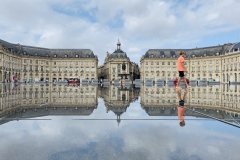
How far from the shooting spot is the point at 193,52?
9944cm

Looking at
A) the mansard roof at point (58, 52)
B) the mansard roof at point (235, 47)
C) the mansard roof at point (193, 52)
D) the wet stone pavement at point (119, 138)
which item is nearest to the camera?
the wet stone pavement at point (119, 138)

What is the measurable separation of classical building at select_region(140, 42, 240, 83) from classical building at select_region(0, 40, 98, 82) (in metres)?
27.0

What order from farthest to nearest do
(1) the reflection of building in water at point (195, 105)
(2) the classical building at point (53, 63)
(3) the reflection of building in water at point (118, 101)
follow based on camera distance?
1. (2) the classical building at point (53, 63)
2. (3) the reflection of building in water at point (118, 101)
3. (1) the reflection of building in water at point (195, 105)

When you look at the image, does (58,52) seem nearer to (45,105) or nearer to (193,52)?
(193,52)

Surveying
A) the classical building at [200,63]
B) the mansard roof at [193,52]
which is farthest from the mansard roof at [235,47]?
the mansard roof at [193,52]

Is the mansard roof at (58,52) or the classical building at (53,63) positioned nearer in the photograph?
the classical building at (53,63)

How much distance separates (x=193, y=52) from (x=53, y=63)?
212ft

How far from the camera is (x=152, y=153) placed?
11.7ft

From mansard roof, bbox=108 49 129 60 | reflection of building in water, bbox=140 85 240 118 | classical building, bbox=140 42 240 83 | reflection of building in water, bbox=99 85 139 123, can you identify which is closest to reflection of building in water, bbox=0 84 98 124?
reflection of building in water, bbox=99 85 139 123

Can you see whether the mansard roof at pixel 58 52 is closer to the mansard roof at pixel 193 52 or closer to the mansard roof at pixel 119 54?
the mansard roof at pixel 119 54

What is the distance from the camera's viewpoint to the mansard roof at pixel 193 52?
9065 centimetres

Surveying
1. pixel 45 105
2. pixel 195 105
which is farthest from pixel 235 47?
pixel 45 105

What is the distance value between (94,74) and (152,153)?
3935 inches

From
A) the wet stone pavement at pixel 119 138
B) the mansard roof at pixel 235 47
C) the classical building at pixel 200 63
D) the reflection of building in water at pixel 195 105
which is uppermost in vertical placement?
the mansard roof at pixel 235 47
